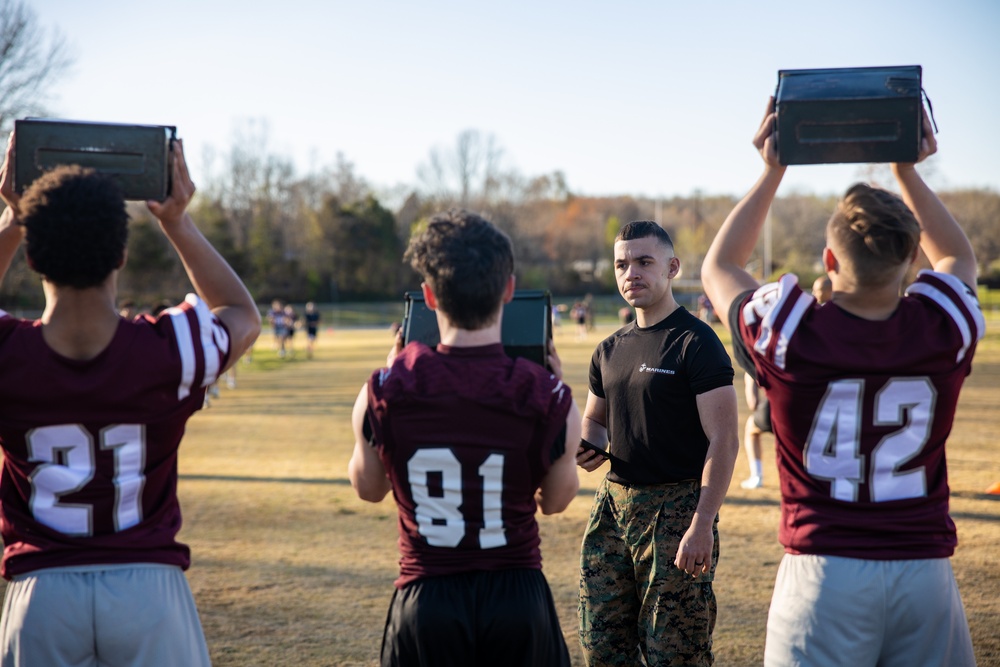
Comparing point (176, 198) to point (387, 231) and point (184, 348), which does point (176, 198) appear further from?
point (387, 231)

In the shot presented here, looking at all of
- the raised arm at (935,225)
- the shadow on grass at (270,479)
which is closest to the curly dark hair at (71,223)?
the raised arm at (935,225)

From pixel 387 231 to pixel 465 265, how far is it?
80.4m

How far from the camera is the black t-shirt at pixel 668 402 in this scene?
3873 millimetres

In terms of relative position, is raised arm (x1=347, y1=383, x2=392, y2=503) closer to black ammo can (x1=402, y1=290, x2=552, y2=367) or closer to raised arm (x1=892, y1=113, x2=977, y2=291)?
black ammo can (x1=402, y1=290, x2=552, y2=367)

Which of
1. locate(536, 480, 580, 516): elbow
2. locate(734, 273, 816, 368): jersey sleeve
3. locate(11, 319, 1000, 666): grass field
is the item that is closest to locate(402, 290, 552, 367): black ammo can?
locate(536, 480, 580, 516): elbow

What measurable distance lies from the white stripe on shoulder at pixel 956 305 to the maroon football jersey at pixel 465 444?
1154mm

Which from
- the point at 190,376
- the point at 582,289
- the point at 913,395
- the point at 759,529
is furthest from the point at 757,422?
the point at 582,289

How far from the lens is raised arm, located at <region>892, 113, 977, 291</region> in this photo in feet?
9.15

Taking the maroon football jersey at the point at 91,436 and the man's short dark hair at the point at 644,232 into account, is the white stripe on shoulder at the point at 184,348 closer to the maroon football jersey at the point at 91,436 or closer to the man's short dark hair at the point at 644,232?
the maroon football jersey at the point at 91,436

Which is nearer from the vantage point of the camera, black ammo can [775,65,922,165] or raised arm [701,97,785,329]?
black ammo can [775,65,922,165]

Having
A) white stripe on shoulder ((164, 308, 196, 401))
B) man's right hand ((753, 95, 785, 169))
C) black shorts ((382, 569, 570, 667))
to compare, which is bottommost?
black shorts ((382, 569, 570, 667))

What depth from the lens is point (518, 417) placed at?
2.46 metres

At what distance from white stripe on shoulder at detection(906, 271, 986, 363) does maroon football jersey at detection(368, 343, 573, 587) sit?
115 cm

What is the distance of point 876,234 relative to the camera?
2529 mm
